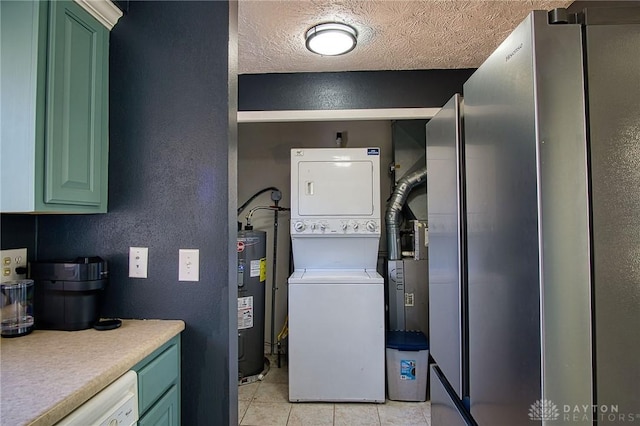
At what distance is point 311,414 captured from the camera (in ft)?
8.10

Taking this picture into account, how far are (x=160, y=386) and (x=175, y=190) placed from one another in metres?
0.74

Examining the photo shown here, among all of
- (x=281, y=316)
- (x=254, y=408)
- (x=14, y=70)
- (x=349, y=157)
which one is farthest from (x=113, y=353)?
(x=281, y=316)

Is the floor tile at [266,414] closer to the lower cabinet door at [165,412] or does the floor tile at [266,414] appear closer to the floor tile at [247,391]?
the floor tile at [247,391]

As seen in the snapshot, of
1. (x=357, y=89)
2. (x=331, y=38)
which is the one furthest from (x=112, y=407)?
(x=357, y=89)

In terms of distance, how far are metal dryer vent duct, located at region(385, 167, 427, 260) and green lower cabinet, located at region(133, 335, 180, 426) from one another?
211cm

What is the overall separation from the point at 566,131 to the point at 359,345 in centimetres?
215

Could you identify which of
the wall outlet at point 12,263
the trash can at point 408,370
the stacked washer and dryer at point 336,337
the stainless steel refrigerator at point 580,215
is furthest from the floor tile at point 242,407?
the stainless steel refrigerator at point 580,215

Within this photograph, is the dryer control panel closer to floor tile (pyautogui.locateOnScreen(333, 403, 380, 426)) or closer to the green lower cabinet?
floor tile (pyautogui.locateOnScreen(333, 403, 380, 426))

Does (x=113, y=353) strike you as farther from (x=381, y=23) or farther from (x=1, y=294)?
(x=381, y=23)

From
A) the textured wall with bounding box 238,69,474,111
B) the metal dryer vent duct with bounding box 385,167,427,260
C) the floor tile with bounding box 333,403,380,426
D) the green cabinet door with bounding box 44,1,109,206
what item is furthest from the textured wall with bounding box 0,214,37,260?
the metal dryer vent duct with bounding box 385,167,427,260

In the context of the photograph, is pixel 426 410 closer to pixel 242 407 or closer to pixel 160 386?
pixel 242 407

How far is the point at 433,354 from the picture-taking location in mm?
1602

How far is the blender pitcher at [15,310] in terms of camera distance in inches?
46.5

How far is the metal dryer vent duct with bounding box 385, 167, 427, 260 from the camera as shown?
307cm
